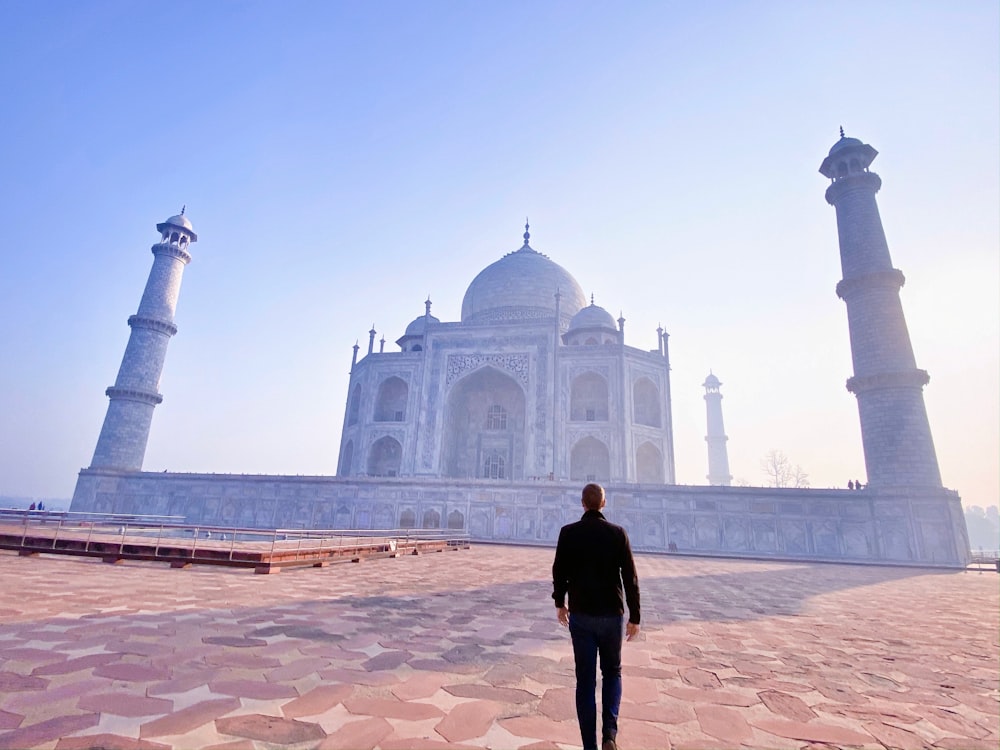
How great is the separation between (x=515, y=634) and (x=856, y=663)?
2.61 meters

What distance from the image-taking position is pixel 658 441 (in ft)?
89.7

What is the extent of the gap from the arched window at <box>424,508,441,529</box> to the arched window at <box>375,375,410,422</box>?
1015 centimetres

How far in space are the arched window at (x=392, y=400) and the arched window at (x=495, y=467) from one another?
5.57 metres

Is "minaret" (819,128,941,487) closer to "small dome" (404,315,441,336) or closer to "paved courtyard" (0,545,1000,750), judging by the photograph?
"paved courtyard" (0,545,1000,750)

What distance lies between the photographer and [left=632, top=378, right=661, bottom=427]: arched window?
2812 cm

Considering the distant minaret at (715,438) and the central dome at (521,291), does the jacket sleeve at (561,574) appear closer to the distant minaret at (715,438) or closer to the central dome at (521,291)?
the central dome at (521,291)

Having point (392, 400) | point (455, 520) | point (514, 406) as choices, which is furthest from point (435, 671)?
point (392, 400)

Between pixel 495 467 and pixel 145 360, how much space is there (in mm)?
18548

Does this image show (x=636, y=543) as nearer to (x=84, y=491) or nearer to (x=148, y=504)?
(x=148, y=504)

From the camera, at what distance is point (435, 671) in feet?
10.9

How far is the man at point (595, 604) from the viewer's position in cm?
227

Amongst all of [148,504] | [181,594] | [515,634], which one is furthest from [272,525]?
[515,634]

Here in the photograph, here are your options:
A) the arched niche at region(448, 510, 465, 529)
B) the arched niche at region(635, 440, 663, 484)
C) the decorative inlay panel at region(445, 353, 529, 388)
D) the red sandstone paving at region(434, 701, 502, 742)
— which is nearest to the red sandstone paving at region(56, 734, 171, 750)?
the red sandstone paving at region(434, 701, 502, 742)

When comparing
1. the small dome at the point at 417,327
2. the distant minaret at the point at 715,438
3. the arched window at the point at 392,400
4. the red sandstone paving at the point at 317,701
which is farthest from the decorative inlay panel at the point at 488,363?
the distant minaret at the point at 715,438
